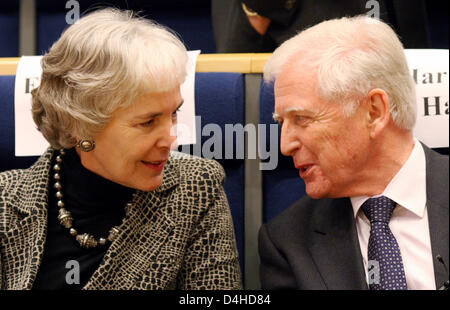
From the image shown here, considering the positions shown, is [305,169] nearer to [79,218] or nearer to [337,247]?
[337,247]

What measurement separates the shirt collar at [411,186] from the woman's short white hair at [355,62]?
0.08 m

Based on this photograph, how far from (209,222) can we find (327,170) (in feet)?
0.98

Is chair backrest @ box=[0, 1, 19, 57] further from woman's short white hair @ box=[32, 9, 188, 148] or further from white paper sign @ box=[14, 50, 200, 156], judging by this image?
woman's short white hair @ box=[32, 9, 188, 148]

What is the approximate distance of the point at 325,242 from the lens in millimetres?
1495

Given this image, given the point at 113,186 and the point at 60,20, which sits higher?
the point at 60,20

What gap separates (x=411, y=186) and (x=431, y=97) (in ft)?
0.91

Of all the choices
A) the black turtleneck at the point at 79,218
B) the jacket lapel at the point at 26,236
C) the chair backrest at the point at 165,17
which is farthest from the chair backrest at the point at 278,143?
the chair backrest at the point at 165,17

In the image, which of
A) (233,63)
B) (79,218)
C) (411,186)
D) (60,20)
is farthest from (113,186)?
(60,20)

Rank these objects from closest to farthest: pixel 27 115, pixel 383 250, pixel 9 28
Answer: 1. pixel 383 250
2. pixel 27 115
3. pixel 9 28

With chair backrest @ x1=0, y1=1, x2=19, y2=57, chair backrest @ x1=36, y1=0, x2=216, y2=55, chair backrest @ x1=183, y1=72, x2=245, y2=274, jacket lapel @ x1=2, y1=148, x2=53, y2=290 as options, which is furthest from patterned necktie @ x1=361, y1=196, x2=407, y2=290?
chair backrest @ x1=0, y1=1, x2=19, y2=57

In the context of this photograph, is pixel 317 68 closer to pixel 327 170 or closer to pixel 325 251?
pixel 327 170

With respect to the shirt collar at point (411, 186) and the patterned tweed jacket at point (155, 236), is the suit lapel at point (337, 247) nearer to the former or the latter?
the shirt collar at point (411, 186)

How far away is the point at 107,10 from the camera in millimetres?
1527

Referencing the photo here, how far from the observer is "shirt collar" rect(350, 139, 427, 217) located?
4.65ft
